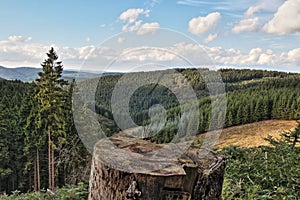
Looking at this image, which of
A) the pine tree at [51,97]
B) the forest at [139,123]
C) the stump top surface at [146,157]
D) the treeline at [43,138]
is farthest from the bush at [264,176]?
the pine tree at [51,97]

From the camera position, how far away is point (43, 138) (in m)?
15.3

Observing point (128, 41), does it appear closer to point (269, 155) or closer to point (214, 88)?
point (214, 88)

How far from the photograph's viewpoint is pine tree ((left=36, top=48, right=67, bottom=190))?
13812 millimetres

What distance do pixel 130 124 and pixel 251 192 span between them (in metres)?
1.42

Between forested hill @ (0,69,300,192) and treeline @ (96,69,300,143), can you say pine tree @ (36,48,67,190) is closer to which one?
forested hill @ (0,69,300,192)

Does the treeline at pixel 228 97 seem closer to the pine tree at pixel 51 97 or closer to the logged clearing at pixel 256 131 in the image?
the logged clearing at pixel 256 131

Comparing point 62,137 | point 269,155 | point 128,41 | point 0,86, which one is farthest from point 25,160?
point 128,41

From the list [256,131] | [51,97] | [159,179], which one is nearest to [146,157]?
[159,179]

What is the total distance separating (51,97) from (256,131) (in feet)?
28.8

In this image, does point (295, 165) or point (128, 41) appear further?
point (295, 165)

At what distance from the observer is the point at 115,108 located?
7.80 ft

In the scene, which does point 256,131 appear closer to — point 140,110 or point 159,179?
point 140,110

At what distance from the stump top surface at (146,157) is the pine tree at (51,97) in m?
11.9

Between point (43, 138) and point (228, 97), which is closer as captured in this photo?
point (228, 97)
